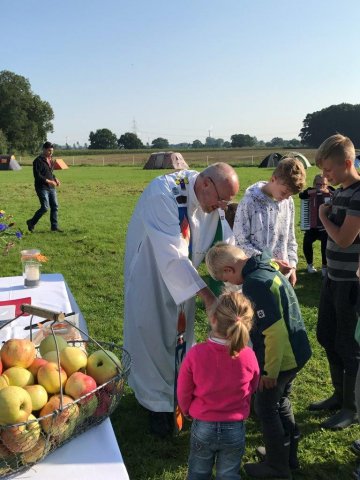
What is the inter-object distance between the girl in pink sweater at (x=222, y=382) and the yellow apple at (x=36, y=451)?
909 millimetres

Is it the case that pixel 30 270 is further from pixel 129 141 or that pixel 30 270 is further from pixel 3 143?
pixel 129 141

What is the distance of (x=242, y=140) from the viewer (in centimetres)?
10762

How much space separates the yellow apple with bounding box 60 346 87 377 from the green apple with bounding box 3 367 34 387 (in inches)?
5.0

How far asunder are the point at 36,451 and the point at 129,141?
10874cm

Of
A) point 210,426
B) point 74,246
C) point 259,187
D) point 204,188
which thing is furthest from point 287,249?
point 74,246

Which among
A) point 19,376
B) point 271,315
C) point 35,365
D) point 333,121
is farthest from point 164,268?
point 333,121

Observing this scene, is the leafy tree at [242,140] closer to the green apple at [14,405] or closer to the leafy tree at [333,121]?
the leafy tree at [333,121]

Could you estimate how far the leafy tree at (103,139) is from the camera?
107m

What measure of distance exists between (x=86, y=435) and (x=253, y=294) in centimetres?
115

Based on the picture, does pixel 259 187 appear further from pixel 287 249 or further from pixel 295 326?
pixel 295 326

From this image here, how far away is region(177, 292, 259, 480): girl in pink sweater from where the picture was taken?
2.13m

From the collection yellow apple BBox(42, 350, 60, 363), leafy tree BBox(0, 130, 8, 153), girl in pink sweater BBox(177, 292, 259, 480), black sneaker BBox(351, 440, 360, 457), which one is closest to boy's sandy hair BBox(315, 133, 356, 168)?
girl in pink sweater BBox(177, 292, 259, 480)

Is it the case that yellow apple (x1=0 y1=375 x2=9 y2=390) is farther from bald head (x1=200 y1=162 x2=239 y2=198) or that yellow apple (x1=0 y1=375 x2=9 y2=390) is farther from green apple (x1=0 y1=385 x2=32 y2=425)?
bald head (x1=200 y1=162 x2=239 y2=198)

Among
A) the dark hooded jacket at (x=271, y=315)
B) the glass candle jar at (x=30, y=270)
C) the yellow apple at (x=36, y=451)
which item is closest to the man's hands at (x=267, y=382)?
the dark hooded jacket at (x=271, y=315)
